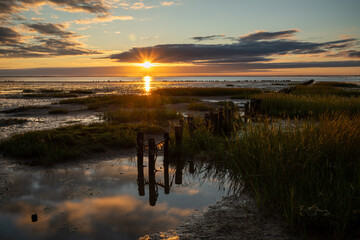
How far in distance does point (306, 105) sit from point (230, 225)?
645 inches

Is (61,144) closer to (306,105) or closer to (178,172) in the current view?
(178,172)

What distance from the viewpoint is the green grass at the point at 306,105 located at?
682 inches

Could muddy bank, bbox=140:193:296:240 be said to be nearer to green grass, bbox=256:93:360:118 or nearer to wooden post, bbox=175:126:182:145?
wooden post, bbox=175:126:182:145

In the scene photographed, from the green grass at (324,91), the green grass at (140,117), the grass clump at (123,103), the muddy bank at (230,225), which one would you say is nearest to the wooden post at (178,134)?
the muddy bank at (230,225)

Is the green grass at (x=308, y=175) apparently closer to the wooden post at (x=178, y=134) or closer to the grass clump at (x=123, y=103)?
the wooden post at (x=178, y=134)

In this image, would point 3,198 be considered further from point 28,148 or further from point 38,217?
point 28,148

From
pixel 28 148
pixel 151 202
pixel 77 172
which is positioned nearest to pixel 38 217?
pixel 151 202

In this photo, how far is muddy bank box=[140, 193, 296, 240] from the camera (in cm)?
475

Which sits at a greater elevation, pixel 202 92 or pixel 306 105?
pixel 306 105

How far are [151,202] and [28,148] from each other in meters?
6.08

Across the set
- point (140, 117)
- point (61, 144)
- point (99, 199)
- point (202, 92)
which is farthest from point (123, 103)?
point (99, 199)

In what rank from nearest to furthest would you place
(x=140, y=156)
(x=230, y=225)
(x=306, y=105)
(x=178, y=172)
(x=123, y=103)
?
(x=230, y=225), (x=140, y=156), (x=178, y=172), (x=306, y=105), (x=123, y=103)

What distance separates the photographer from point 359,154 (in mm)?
6574

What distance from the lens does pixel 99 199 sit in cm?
647
